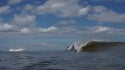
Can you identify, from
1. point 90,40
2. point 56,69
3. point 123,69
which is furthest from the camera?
point 90,40

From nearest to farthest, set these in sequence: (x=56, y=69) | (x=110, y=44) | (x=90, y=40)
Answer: (x=56, y=69), (x=90, y=40), (x=110, y=44)

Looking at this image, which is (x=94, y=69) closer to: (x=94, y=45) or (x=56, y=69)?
(x=56, y=69)

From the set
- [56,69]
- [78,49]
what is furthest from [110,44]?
[56,69]

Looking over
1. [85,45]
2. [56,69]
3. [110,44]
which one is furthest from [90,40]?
[56,69]

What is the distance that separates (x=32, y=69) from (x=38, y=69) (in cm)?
58

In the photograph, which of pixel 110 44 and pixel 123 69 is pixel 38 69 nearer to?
pixel 123 69

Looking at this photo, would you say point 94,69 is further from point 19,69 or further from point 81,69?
point 19,69

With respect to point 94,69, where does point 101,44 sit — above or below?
above

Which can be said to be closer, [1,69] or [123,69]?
[123,69]

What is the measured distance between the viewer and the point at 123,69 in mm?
21453

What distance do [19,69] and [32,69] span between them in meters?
1.18

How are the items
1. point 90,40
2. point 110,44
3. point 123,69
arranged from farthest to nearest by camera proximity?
point 110,44 → point 90,40 → point 123,69

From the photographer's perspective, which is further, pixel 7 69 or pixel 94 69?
pixel 7 69

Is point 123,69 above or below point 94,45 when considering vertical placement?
below
